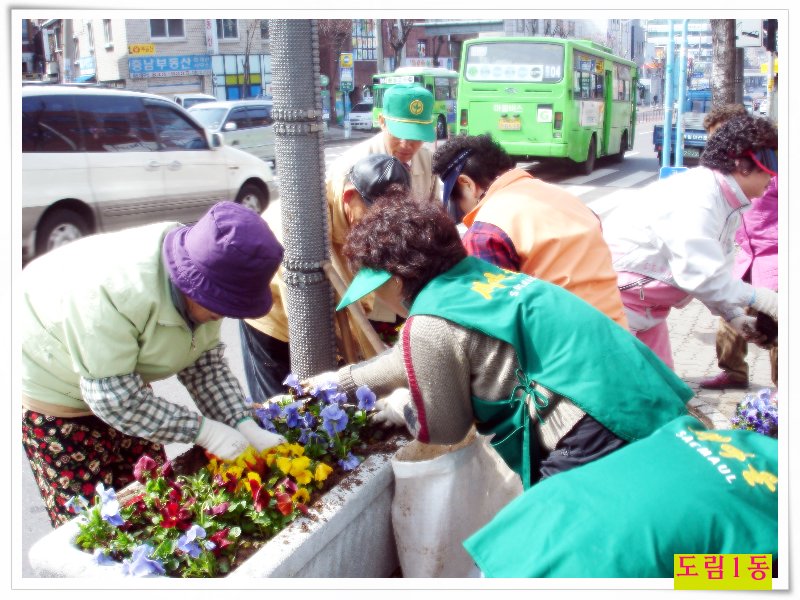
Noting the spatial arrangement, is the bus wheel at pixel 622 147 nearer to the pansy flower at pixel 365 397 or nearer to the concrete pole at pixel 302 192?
the concrete pole at pixel 302 192

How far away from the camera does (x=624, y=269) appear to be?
3.08 metres

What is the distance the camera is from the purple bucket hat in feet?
6.17

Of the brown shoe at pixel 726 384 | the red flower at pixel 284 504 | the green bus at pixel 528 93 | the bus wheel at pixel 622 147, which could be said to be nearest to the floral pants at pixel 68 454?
the red flower at pixel 284 504

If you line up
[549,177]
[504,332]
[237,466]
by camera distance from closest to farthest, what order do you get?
[504,332], [237,466], [549,177]

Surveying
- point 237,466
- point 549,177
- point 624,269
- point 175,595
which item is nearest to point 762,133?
point 624,269

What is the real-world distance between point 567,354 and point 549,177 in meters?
14.2

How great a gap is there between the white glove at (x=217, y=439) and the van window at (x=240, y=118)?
41.6 ft

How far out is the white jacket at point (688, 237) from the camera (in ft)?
9.46

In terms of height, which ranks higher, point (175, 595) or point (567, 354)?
point (567, 354)

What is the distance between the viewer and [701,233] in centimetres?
290

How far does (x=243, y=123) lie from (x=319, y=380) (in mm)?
12521

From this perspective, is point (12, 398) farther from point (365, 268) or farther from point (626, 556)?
point (626, 556)

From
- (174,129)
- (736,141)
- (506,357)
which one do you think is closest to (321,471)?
(506,357)

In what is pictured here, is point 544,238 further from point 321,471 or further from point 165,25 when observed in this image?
point 165,25
